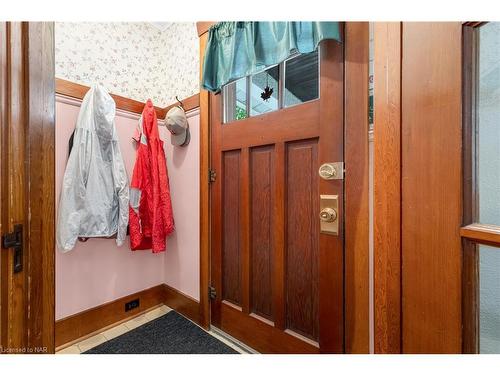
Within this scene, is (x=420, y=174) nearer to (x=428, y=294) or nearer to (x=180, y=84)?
(x=428, y=294)

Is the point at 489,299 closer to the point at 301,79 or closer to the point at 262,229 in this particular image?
the point at 262,229

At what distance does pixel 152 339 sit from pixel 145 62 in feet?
6.34

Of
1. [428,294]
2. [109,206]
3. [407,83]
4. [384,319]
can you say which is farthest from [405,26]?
[109,206]

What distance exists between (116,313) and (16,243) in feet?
4.03

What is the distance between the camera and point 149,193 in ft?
5.10

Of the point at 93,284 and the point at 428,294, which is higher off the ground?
the point at 428,294

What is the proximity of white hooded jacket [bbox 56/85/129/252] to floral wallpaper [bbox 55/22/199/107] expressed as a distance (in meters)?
0.25

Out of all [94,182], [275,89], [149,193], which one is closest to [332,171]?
[275,89]

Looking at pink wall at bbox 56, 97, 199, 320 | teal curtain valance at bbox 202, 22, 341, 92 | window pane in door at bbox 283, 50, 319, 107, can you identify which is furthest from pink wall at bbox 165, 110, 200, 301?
window pane in door at bbox 283, 50, 319, 107

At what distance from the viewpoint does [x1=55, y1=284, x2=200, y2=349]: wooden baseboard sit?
Answer: 4.42 ft

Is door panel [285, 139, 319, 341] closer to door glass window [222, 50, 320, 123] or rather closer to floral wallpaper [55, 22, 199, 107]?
door glass window [222, 50, 320, 123]

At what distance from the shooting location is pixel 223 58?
4.12 feet

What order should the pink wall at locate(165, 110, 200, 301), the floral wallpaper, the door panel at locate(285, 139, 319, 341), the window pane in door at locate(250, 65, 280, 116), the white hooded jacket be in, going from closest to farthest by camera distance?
the door panel at locate(285, 139, 319, 341)
the window pane in door at locate(250, 65, 280, 116)
the white hooded jacket
the floral wallpaper
the pink wall at locate(165, 110, 200, 301)

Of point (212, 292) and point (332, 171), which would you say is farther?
point (212, 292)
